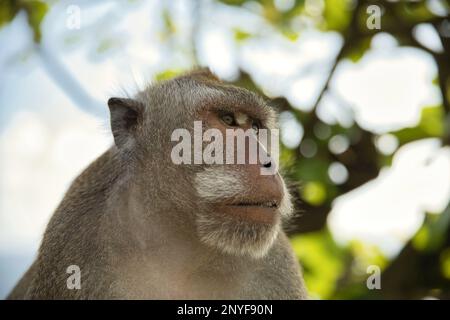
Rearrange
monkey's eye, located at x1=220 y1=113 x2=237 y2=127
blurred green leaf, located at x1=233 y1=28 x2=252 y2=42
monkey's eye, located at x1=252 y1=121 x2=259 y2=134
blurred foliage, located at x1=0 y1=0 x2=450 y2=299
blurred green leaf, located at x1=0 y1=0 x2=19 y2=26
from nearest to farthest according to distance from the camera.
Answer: monkey's eye, located at x1=220 y1=113 x2=237 y2=127 < monkey's eye, located at x1=252 y1=121 x2=259 y2=134 < blurred foliage, located at x1=0 y1=0 x2=450 y2=299 < blurred green leaf, located at x1=0 y1=0 x2=19 y2=26 < blurred green leaf, located at x1=233 y1=28 x2=252 y2=42

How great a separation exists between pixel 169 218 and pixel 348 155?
10.4 ft

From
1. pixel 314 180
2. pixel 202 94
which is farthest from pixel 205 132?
pixel 314 180

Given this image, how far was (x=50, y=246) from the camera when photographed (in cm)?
626

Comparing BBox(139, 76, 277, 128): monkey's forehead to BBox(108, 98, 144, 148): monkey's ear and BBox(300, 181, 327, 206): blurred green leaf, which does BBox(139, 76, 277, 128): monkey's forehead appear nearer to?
BBox(108, 98, 144, 148): monkey's ear

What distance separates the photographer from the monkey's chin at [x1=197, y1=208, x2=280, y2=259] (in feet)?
18.1

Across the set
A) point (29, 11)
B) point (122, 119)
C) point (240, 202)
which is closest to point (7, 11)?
point (29, 11)

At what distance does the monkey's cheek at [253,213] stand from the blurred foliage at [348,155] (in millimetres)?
1684

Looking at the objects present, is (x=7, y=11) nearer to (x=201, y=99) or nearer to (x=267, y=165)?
(x=201, y=99)

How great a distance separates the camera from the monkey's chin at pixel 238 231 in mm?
5516

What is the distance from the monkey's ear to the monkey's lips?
117 centimetres

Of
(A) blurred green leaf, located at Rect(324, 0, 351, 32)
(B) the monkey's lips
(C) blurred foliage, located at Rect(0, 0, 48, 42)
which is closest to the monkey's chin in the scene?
(B) the monkey's lips

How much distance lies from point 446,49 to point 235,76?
7.76 ft

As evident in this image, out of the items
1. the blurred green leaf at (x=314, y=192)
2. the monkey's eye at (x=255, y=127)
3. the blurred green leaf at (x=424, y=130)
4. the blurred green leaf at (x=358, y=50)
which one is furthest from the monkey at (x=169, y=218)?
the blurred green leaf at (x=424, y=130)

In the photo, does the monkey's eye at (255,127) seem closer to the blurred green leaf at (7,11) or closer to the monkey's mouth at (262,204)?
the monkey's mouth at (262,204)
